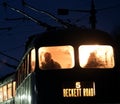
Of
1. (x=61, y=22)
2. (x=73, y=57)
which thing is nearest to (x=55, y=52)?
(x=73, y=57)

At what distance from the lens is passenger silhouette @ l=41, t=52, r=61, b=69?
46.9 ft

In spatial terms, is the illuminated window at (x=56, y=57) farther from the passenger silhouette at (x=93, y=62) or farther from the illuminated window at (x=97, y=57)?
the passenger silhouette at (x=93, y=62)

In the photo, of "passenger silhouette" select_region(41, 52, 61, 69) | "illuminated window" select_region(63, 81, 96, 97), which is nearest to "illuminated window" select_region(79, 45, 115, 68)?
"illuminated window" select_region(63, 81, 96, 97)

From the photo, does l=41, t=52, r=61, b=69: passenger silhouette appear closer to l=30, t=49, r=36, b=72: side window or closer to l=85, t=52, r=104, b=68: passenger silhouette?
l=30, t=49, r=36, b=72: side window

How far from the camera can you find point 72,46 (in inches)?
573

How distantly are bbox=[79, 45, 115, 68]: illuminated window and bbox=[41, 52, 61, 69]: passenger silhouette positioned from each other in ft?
2.25

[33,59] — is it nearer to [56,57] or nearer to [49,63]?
[49,63]

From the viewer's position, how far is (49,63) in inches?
564

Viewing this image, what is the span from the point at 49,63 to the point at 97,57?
134 cm

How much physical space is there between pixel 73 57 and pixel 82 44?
0.50 meters

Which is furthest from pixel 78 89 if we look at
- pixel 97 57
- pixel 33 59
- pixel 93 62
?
pixel 33 59

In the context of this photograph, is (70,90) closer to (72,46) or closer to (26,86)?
(72,46)

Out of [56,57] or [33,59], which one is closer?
[56,57]

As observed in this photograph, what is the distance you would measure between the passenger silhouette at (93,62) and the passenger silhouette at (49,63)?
33.4 inches
